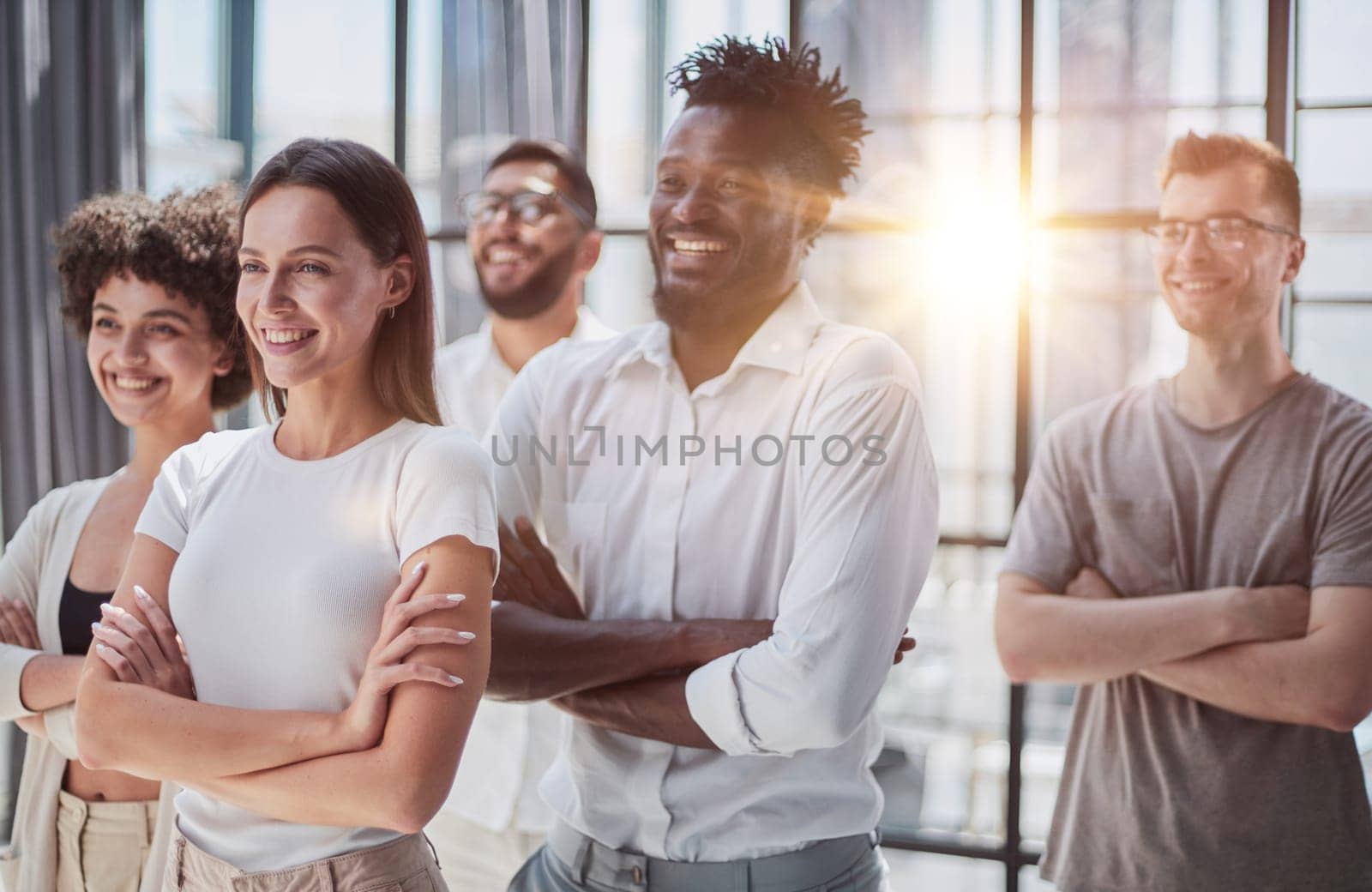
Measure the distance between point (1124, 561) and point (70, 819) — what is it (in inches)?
85.0

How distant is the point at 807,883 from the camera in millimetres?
1868

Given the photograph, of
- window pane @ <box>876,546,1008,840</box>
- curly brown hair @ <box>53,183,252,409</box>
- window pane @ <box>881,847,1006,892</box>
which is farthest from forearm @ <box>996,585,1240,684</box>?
curly brown hair @ <box>53,183,252,409</box>

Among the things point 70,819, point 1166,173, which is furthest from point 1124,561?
point 70,819

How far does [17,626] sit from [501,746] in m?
1.09

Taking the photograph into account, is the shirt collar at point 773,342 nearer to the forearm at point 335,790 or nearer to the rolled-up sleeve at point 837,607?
the rolled-up sleeve at point 837,607

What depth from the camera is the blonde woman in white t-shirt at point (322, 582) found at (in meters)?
1.50

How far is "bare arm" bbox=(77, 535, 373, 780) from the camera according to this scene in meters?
1.50

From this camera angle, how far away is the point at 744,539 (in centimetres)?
199

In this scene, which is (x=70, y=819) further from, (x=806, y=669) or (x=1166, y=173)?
(x=1166, y=173)

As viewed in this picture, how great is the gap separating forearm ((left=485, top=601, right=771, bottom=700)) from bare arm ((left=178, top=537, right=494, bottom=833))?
1.12 ft

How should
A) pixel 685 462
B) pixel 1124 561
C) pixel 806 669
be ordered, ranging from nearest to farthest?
pixel 806 669
pixel 685 462
pixel 1124 561

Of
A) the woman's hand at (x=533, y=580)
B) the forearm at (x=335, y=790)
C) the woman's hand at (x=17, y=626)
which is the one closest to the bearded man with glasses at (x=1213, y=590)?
the woman's hand at (x=533, y=580)

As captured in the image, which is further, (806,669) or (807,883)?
(807,883)

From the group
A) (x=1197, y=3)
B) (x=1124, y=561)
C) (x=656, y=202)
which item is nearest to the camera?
(x=656, y=202)
